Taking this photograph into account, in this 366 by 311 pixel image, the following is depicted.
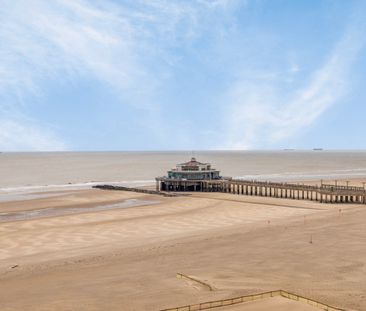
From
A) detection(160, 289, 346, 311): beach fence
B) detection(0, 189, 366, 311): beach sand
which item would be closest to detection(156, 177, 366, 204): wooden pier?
detection(0, 189, 366, 311): beach sand

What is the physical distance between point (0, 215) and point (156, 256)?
3144 centimetres

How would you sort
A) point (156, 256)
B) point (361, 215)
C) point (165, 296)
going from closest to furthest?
point (165, 296), point (156, 256), point (361, 215)

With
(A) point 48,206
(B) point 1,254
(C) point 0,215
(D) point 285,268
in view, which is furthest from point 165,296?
(A) point 48,206

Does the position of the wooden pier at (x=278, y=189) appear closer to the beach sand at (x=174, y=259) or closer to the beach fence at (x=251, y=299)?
the beach sand at (x=174, y=259)

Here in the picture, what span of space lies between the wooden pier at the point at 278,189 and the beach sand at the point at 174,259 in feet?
38.9

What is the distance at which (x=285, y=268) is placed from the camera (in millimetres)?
25969

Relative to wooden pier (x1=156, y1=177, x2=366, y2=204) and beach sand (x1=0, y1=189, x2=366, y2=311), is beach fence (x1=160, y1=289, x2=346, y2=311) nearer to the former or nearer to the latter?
beach sand (x1=0, y1=189, x2=366, y2=311)

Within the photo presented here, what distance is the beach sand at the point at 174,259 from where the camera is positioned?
21312mm

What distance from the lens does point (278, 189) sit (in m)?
80.4

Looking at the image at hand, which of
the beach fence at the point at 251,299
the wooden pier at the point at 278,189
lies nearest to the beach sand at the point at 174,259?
the beach fence at the point at 251,299

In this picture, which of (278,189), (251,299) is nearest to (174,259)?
(251,299)

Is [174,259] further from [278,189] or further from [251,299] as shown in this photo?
[278,189]

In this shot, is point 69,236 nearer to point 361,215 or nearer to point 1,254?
point 1,254

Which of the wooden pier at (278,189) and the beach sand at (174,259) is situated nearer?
the beach sand at (174,259)
